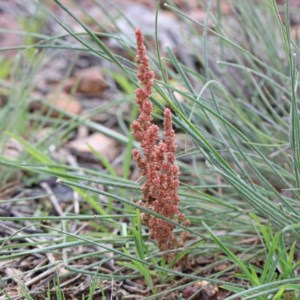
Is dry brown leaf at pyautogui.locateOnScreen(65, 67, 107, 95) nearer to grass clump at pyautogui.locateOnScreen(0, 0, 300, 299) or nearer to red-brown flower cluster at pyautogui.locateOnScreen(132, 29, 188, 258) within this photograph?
grass clump at pyautogui.locateOnScreen(0, 0, 300, 299)

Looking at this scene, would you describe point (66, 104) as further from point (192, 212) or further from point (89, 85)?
point (192, 212)

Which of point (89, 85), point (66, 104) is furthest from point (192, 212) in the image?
point (89, 85)

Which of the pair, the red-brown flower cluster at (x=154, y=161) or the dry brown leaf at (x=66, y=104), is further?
the dry brown leaf at (x=66, y=104)

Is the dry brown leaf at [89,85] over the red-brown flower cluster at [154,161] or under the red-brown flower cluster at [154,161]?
over

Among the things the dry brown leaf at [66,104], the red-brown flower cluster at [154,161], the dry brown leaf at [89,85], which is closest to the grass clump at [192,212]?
the red-brown flower cluster at [154,161]

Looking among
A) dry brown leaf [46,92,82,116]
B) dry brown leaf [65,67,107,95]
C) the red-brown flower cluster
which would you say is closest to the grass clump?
the red-brown flower cluster

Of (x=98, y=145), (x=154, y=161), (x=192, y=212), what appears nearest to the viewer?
(x=154, y=161)

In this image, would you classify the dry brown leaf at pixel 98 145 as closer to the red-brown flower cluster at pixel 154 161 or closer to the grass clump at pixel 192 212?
the grass clump at pixel 192 212
